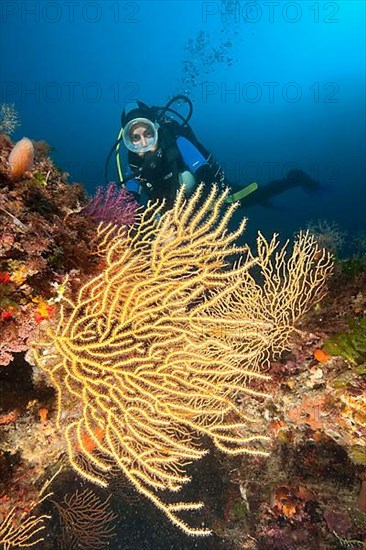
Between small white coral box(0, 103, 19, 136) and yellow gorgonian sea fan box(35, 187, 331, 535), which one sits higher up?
small white coral box(0, 103, 19, 136)

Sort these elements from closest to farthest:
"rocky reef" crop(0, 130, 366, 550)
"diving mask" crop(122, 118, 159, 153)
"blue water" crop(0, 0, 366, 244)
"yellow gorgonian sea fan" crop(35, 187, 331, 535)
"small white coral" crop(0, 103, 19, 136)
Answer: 1. "yellow gorgonian sea fan" crop(35, 187, 331, 535)
2. "rocky reef" crop(0, 130, 366, 550)
3. "small white coral" crop(0, 103, 19, 136)
4. "diving mask" crop(122, 118, 159, 153)
5. "blue water" crop(0, 0, 366, 244)

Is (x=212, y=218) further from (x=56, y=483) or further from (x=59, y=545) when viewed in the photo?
(x=59, y=545)

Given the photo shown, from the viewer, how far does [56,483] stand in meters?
4.70

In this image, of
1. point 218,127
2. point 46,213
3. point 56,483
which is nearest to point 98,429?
point 56,483

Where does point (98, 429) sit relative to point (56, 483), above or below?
above

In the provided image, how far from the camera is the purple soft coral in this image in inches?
137

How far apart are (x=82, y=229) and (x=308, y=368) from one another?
9.80ft

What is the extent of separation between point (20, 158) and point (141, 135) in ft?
16.8

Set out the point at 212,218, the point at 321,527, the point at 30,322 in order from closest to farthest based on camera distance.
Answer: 1. the point at 30,322
2. the point at 212,218
3. the point at 321,527

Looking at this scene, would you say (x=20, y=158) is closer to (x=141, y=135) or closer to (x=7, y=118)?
(x=7, y=118)

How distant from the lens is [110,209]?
3609 millimetres

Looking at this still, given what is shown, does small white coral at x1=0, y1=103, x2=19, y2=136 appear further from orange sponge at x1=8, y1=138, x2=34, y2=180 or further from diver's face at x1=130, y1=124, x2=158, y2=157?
diver's face at x1=130, y1=124, x2=158, y2=157

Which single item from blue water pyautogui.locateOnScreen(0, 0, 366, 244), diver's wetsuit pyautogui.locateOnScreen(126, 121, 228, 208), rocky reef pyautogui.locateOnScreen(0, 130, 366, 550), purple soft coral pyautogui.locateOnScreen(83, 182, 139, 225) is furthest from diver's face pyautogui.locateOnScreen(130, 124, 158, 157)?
blue water pyautogui.locateOnScreen(0, 0, 366, 244)

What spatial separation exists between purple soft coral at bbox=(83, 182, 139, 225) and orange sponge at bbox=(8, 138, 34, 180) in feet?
2.40
